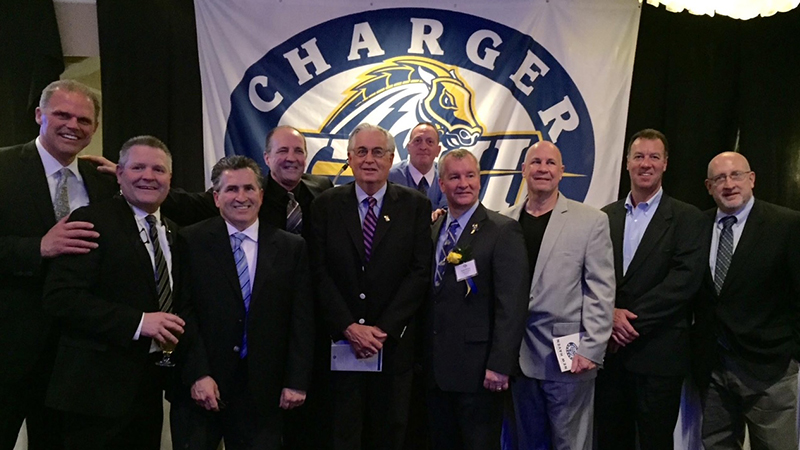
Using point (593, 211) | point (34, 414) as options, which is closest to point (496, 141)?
point (593, 211)

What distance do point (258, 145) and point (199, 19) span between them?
92cm

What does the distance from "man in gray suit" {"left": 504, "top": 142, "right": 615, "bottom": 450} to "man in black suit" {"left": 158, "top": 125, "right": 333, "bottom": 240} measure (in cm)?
123

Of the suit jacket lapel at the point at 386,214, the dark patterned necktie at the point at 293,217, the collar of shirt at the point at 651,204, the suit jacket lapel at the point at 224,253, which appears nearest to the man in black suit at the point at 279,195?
the dark patterned necktie at the point at 293,217

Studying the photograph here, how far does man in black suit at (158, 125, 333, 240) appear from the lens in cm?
310

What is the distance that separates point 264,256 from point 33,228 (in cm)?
99

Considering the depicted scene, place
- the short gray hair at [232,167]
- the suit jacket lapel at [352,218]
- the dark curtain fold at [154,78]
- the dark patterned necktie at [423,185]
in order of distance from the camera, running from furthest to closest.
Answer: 1. the dark curtain fold at [154,78]
2. the dark patterned necktie at [423,185]
3. the suit jacket lapel at [352,218]
4. the short gray hair at [232,167]

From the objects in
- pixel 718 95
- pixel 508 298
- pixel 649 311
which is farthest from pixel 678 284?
pixel 718 95

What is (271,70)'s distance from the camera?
394cm

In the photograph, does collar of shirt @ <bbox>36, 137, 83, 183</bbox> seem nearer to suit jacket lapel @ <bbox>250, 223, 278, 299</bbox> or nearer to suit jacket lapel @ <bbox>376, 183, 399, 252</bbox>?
suit jacket lapel @ <bbox>250, 223, 278, 299</bbox>

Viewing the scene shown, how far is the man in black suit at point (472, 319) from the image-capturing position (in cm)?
266

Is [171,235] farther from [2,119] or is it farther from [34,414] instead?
[2,119]

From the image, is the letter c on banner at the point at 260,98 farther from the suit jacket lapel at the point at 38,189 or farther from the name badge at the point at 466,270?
the name badge at the point at 466,270

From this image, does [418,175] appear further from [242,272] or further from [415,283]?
[242,272]

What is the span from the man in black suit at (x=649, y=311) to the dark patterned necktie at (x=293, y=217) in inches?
65.8
